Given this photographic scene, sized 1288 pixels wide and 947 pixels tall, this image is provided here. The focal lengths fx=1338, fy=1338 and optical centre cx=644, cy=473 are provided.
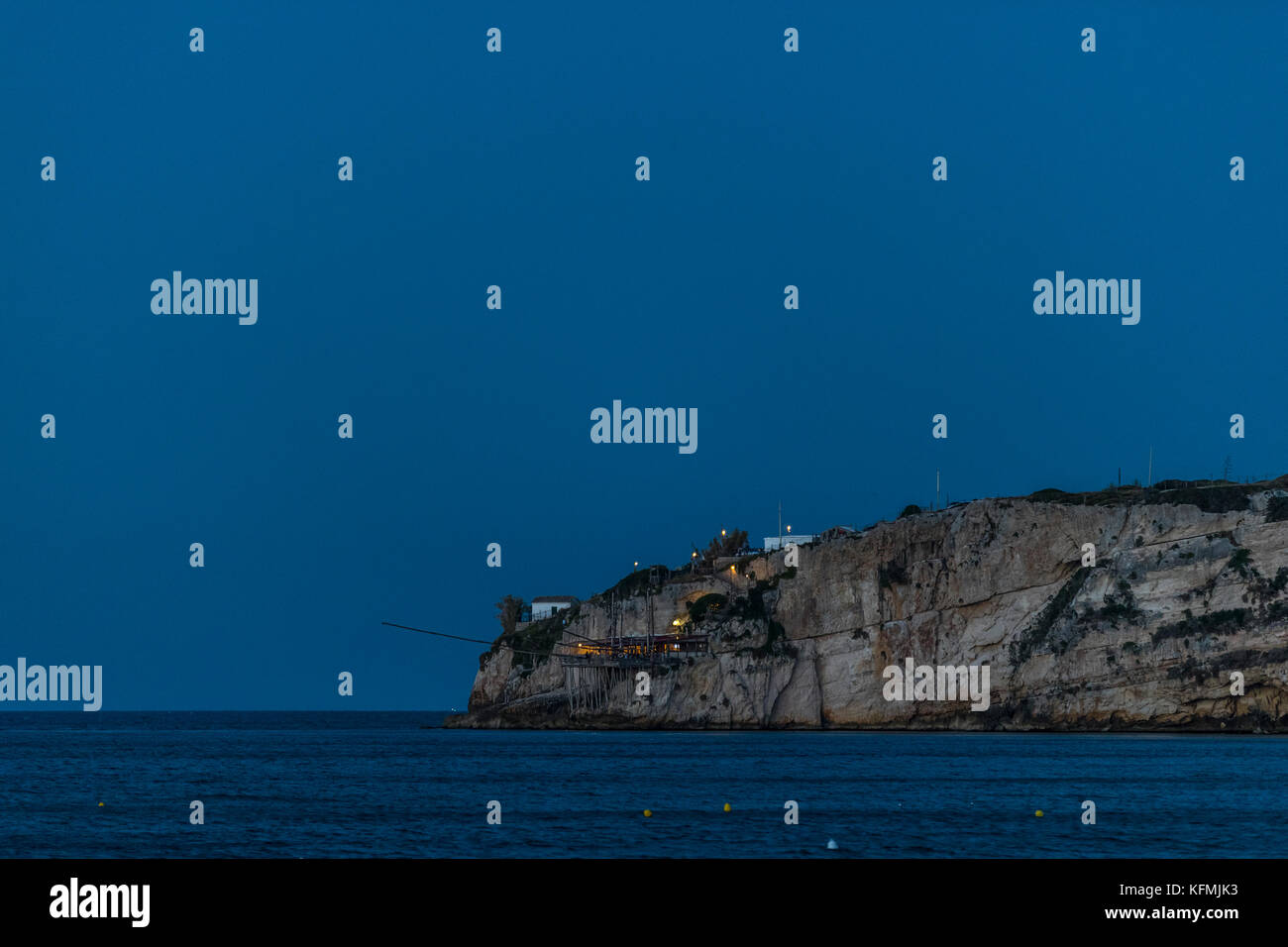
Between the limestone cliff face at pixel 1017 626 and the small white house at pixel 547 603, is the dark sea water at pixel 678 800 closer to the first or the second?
the limestone cliff face at pixel 1017 626

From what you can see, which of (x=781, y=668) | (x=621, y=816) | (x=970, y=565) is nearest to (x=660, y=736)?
(x=781, y=668)

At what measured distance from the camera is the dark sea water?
4712cm

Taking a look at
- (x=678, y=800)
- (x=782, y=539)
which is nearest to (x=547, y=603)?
(x=782, y=539)

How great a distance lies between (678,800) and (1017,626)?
2700 inches

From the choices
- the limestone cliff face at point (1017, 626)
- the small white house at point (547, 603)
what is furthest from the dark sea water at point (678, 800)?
the small white house at point (547, 603)

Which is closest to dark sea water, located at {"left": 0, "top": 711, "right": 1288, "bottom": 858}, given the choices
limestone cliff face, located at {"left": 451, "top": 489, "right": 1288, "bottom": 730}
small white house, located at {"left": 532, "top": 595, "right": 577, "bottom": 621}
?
limestone cliff face, located at {"left": 451, "top": 489, "right": 1288, "bottom": 730}

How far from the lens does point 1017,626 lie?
122m

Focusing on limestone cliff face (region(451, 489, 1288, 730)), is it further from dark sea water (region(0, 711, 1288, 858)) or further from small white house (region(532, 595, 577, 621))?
small white house (region(532, 595, 577, 621))

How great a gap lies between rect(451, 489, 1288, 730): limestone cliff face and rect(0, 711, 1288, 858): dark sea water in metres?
8.59

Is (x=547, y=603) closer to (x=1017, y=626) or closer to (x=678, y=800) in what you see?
(x=1017, y=626)
